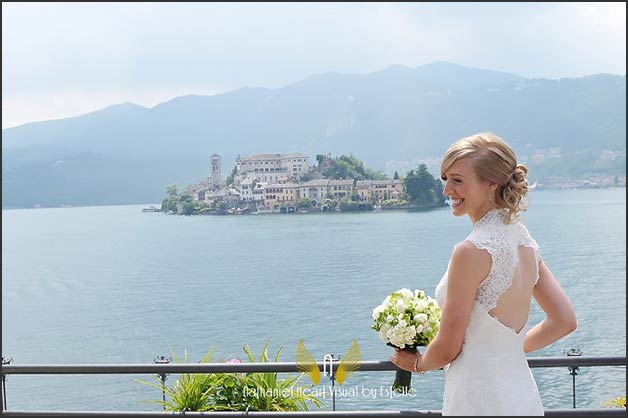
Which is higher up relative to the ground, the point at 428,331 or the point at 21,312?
the point at 428,331

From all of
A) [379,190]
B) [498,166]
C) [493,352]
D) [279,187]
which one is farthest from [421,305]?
[279,187]

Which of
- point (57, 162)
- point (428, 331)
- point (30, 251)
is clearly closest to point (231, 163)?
point (57, 162)

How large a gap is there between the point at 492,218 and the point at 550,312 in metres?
0.33

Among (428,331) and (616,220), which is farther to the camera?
(616,220)

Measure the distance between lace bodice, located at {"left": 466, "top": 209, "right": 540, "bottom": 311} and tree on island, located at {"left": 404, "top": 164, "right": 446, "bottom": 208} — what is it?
58.4 m

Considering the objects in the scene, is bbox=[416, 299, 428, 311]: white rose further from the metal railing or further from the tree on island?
the tree on island

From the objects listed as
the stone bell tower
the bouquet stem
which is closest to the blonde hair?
the bouquet stem

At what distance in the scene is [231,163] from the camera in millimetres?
86750

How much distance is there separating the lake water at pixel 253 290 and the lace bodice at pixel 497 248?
1.07 m

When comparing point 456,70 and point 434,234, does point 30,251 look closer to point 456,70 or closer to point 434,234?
point 434,234

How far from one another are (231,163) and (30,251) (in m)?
34.4

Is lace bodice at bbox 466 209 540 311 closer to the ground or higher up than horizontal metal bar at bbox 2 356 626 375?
higher up

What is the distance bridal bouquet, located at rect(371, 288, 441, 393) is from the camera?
173cm

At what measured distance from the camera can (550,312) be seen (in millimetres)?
1681
